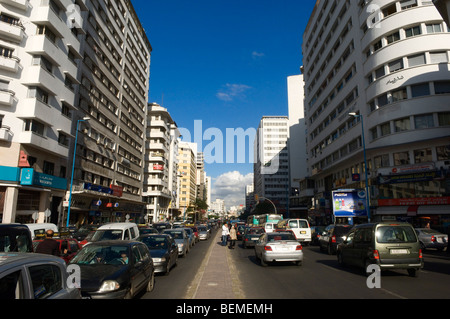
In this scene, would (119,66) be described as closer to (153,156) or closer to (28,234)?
(153,156)

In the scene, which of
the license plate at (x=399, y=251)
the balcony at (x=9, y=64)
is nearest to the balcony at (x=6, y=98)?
the balcony at (x=9, y=64)

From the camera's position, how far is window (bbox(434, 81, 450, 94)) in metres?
28.6

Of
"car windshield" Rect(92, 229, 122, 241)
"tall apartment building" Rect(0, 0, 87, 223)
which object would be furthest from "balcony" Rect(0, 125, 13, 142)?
"car windshield" Rect(92, 229, 122, 241)

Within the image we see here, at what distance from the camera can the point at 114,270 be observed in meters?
6.30

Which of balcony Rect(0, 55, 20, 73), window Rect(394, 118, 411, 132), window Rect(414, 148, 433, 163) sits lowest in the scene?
window Rect(414, 148, 433, 163)

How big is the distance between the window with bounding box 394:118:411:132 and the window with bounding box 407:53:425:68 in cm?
544

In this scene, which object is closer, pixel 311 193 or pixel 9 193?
pixel 9 193

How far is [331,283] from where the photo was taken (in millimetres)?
8711

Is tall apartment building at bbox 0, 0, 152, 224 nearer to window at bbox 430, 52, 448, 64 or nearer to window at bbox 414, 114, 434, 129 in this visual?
window at bbox 414, 114, 434, 129

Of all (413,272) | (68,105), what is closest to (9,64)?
(68,105)

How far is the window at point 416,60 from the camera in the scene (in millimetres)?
29469

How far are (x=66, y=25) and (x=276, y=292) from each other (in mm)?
33213

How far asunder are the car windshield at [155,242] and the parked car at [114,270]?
3501 mm
